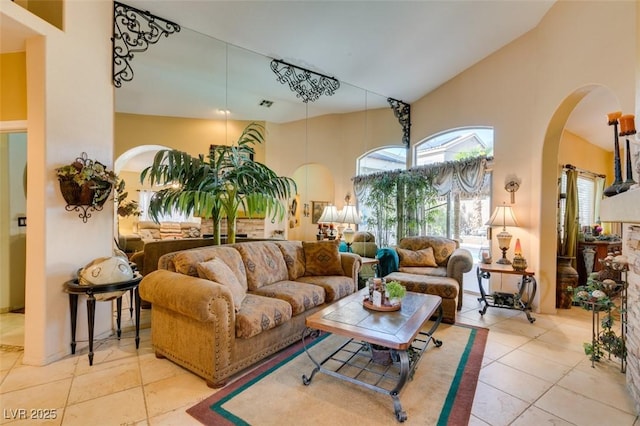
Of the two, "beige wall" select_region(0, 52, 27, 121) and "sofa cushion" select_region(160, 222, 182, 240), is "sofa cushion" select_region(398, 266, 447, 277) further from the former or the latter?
"beige wall" select_region(0, 52, 27, 121)

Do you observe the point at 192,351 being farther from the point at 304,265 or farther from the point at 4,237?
the point at 4,237

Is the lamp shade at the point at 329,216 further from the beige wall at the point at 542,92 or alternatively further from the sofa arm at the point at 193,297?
the sofa arm at the point at 193,297

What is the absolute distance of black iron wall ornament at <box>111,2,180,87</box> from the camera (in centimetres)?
309

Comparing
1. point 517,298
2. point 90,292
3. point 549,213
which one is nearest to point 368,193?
point 549,213

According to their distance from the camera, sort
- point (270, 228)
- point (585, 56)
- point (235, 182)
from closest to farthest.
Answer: point (585, 56)
point (235, 182)
point (270, 228)

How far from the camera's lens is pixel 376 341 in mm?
1896

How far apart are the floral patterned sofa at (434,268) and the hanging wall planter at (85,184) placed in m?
3.20

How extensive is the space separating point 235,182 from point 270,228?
1370 mm

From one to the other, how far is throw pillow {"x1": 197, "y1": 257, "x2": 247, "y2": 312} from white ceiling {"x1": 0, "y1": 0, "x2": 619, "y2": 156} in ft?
6.94

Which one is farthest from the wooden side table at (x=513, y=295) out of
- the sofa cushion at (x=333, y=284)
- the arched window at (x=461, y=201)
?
the sofa cushion at (x=333, y=284)

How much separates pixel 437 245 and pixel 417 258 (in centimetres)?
42

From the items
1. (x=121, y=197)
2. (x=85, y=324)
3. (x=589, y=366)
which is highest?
(x=121, y=197)

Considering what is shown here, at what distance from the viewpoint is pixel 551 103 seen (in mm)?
3611

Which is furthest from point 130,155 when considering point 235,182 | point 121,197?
point 235,182
